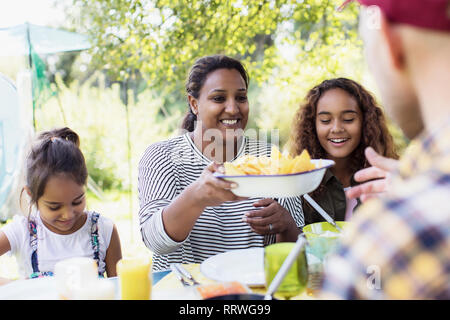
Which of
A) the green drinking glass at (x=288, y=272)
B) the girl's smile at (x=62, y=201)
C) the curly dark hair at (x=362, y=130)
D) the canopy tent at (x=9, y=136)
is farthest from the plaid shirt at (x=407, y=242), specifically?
the canopy tent at (x=9, y=136)

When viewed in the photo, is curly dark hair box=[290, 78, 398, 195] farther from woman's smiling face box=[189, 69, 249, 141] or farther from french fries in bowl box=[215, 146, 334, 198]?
french fries in bowl box=[215, 146, 334, 198]

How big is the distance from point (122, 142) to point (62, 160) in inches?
286

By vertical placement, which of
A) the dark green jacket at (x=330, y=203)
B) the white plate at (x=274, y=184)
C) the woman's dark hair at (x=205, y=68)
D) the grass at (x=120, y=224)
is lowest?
the grass at (x=120, y=224)

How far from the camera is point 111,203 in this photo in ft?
26.8

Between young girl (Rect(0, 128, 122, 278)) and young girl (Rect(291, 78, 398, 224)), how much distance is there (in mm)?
1246

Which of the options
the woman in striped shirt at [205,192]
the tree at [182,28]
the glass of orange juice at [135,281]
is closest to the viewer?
the glass of orange juice at [135,281]

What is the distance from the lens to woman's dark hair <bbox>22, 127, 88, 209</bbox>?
199 centimetres

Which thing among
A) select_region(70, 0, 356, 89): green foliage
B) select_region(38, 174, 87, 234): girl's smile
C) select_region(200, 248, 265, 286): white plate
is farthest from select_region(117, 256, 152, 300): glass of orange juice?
select_region(70, 0, 356, 89): green foliage

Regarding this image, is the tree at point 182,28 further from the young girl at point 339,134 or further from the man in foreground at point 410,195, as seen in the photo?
the man in foreground at point 410,195

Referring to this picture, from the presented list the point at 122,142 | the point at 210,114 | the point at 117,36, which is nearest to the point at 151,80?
the point at 117,36

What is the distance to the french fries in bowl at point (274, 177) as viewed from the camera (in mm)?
1404

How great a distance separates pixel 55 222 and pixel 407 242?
73.7 inches

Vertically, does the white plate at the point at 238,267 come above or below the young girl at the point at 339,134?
below

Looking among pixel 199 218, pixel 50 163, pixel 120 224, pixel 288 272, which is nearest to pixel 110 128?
pixel 120 224
